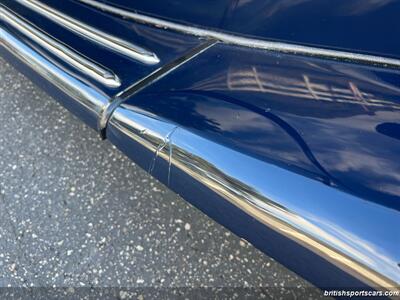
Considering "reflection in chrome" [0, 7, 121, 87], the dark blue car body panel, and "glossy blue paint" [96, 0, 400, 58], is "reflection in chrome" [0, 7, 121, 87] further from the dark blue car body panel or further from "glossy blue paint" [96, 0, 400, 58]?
"glossy blue paint" [96, 0, 400, 58]

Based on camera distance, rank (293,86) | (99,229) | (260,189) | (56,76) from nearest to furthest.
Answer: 1. (260,189)
2. (293,86)
3. (56,76)
4. (99,229)

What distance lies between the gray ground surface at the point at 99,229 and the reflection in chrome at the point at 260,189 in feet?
1.72

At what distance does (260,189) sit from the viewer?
3.30ft

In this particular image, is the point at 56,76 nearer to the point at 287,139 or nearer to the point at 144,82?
the point at 144,82

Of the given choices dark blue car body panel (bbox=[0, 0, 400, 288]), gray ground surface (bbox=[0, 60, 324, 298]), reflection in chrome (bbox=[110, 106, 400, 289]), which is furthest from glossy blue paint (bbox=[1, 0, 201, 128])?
gray ground surface (bbox=[0, 60, 324, 298])

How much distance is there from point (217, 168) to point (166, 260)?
2.32ft

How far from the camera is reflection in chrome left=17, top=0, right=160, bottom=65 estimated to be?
1.43 m

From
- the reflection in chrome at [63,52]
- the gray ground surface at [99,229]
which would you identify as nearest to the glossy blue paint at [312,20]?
the reflection in chrome at [63,52]

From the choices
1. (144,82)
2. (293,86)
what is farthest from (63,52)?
(293,86)

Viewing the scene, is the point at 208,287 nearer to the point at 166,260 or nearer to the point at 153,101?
the point at 166,260

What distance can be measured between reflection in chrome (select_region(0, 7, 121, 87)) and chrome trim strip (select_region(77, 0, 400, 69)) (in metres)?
0.24

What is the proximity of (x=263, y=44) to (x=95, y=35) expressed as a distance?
604 millimetres

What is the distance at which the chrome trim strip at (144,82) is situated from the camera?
1.31m

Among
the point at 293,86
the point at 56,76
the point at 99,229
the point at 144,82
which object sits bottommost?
the point at 99,229
